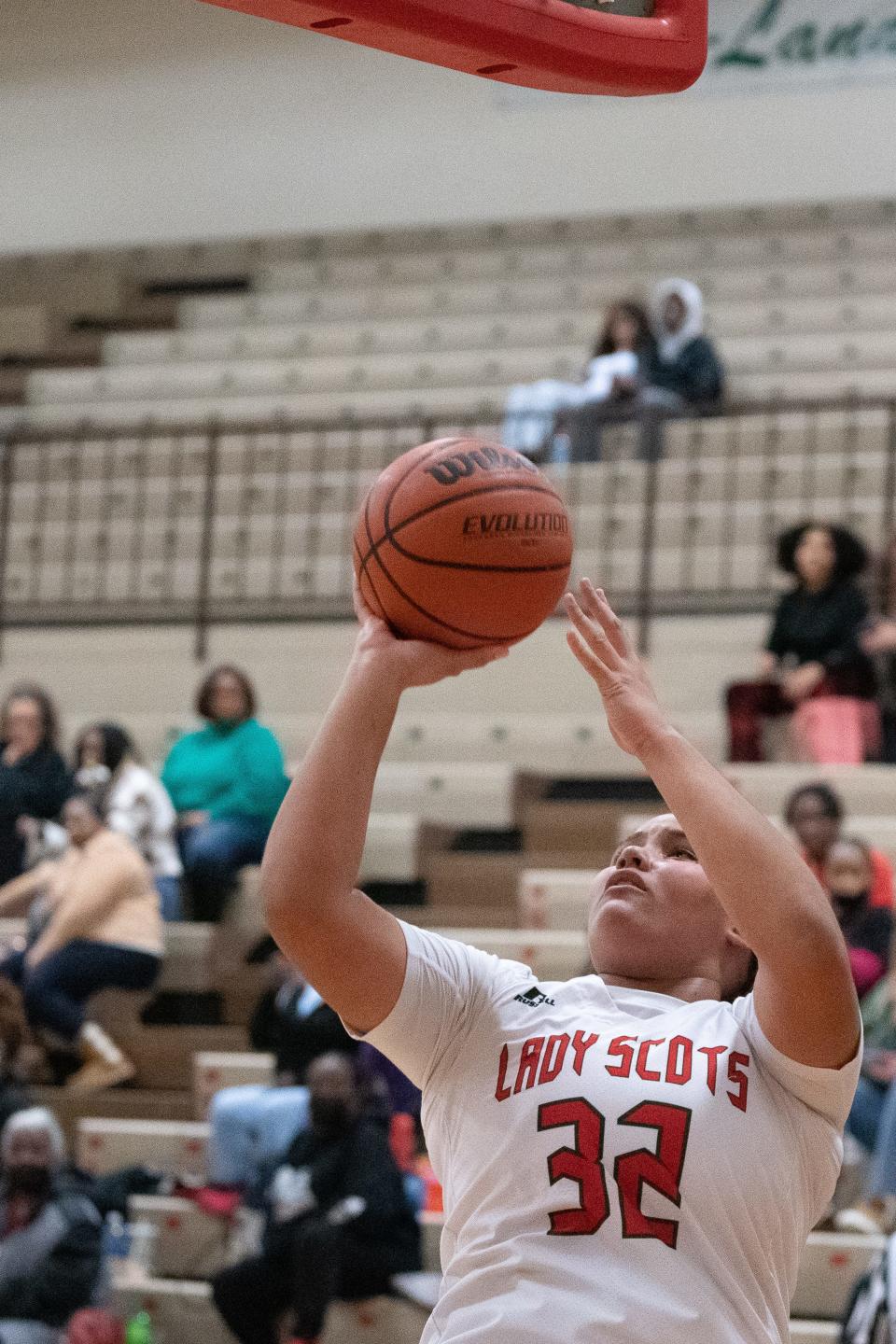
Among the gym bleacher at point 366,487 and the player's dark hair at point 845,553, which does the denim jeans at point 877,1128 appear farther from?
the player's dark hair at point 845,553

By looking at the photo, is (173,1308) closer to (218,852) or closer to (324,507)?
(218,852)

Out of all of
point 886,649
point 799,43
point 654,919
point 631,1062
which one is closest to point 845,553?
point 886,649

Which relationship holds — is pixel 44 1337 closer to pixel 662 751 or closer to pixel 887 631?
pixel 887 631

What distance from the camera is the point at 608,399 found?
10.3 m

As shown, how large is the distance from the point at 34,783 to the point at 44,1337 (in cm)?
285

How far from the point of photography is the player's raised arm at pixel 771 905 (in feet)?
7.81

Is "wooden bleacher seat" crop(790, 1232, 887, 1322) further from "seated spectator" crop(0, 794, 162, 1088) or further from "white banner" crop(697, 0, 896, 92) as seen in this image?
"white banner" crop(697, 0, 896, 92)

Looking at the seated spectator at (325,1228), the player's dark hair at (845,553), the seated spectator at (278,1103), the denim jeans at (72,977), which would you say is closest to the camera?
the seated spectator at (325,1228)

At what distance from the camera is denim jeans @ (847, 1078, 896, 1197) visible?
19.9 ft

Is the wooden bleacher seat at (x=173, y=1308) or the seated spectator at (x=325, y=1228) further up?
the seated spectator at (x=325, y=1228)

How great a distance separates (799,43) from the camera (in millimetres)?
12586

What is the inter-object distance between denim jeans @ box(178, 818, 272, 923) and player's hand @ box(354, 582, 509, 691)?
601cm

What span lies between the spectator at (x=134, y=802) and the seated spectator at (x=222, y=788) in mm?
102

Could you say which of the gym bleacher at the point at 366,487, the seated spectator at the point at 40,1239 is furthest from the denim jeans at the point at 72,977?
the seated spectator at the point at 40,1239
